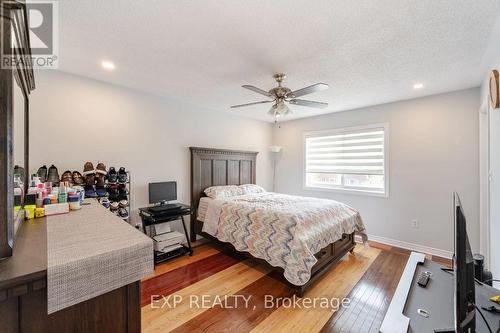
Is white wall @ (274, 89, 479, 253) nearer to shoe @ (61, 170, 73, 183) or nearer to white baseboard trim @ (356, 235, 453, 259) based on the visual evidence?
white baseboard trim @ (356, 235, 453, 259)

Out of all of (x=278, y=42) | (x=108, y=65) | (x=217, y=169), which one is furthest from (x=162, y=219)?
(x=278, y=42)

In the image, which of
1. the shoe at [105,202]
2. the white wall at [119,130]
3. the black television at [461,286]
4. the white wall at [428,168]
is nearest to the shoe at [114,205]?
the shoe at [105,202]

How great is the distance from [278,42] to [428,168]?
124 inches

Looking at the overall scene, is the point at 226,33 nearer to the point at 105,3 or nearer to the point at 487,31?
the point at 105,3

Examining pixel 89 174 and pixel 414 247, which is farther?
pixel 414 247

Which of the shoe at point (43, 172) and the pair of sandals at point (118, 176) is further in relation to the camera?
the pair of sandals at point (118, 176)

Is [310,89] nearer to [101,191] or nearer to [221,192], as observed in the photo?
[221,192]

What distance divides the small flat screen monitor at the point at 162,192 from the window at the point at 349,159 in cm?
290

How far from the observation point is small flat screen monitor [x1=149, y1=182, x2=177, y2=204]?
320cm

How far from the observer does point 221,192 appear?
3.81m

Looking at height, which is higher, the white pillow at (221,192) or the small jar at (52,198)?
the small jar at (52,198)

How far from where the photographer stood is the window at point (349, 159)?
152 inches

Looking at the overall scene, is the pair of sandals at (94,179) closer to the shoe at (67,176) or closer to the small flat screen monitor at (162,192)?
the shoe at (67,176)

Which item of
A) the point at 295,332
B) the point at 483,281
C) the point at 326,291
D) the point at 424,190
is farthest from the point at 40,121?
the point at 424,190
